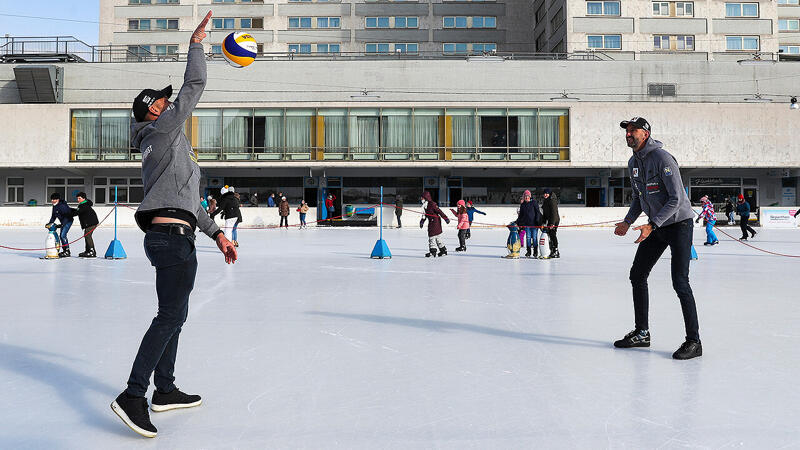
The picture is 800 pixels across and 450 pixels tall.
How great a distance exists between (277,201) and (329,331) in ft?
116

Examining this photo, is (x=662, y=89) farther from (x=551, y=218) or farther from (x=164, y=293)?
(x=164, y=293)

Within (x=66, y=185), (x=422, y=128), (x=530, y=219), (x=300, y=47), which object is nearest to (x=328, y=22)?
(x=300, y=47)

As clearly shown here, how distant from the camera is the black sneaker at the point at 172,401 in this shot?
3.53 meters

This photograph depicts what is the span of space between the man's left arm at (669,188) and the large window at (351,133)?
35332 mm

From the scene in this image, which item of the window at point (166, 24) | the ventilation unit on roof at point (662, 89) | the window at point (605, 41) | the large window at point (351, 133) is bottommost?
the large window at point (351, 133)

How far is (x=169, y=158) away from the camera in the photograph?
132 inches

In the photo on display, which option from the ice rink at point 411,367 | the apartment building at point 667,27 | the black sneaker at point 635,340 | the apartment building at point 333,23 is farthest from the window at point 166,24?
the black sneaker at point 635,340

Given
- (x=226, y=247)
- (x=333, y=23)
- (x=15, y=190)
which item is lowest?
(x=226, y=247)

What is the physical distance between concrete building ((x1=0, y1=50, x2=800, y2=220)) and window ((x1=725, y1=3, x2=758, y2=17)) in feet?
30.0

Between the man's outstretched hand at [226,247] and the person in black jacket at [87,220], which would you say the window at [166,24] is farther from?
the man's outstretched hand at [226,247]

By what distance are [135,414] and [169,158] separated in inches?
51.5

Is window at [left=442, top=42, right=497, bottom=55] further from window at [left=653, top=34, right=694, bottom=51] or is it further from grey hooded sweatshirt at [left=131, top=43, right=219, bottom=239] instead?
grey hooded sweatshirt at [left=131, top=43, right=219, bottom=239]

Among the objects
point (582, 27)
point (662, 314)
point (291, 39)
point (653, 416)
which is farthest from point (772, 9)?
point (653, 416)

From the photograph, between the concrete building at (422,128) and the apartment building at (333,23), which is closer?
the concrete building at (422,128)
